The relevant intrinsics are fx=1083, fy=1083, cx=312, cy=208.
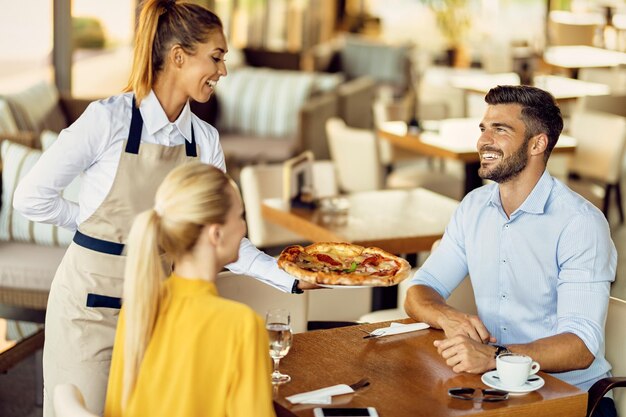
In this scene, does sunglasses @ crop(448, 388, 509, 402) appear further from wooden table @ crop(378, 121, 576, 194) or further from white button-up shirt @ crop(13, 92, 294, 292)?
wooden table @ crop(378, 121, 576, 194)

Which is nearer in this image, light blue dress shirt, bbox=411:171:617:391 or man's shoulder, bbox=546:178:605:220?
light blue dress shirt, bbox=411:171:617:391

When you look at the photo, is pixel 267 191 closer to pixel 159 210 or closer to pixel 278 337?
pixel 278 337

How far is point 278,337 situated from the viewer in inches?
99.4

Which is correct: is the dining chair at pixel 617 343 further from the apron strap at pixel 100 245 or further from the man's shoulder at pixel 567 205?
the apron strap at pixel 100 245

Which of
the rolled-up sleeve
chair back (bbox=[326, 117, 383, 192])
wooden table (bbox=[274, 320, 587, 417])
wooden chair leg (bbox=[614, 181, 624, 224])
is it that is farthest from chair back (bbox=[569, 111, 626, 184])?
wooden table (bbox=[274, 320, 587, 417])

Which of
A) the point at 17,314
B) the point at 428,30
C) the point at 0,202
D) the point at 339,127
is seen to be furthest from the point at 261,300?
the point at 428,30

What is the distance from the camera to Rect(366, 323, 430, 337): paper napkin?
2.89 m

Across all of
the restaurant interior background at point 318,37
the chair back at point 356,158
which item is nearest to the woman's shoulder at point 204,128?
the restaurant interior background at point 318,37

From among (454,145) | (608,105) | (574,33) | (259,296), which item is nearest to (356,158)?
(454,145)

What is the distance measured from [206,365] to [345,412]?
35 centimetres

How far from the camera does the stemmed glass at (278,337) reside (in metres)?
2.53

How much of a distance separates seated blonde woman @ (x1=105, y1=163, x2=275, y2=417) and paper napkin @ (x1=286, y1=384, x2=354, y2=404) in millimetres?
221

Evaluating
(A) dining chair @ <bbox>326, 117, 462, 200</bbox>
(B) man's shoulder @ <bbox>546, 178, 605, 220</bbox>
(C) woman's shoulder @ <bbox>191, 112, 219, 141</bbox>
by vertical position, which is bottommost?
(A) dining chair @ <bbox>326, 117, 462, 200</bbox>

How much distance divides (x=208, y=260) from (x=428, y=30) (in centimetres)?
1391
